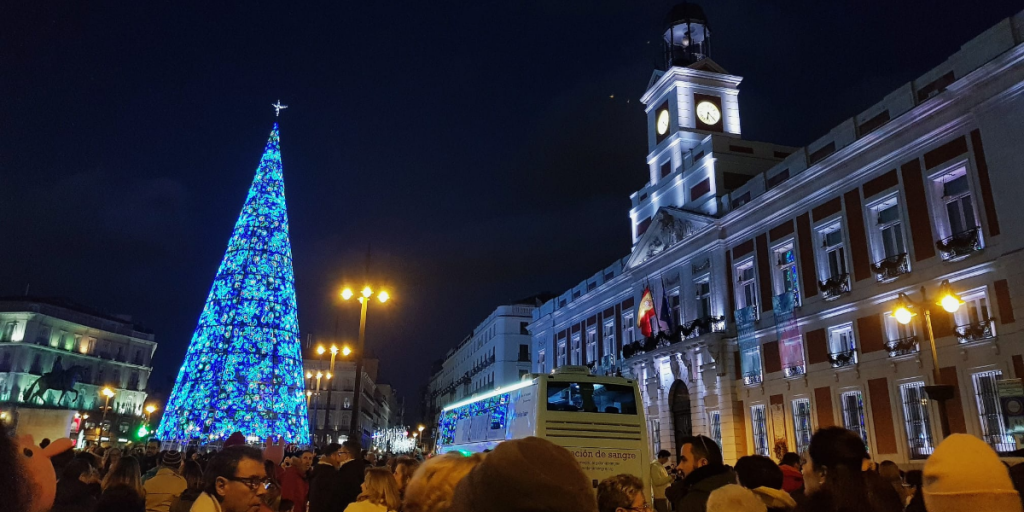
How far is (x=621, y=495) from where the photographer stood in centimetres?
459

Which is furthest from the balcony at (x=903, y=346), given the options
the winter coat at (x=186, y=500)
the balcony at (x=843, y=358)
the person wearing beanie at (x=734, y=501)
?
the winter coat at (x=186, y=500)

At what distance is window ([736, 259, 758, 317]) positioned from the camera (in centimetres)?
2686

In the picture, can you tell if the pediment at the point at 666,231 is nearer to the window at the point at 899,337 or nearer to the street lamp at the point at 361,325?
the window at the point at 899,337

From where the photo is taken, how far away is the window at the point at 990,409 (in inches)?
653

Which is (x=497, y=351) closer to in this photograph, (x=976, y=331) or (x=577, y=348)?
(x=577, y=348)

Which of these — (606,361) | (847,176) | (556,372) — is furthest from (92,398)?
(847,176)

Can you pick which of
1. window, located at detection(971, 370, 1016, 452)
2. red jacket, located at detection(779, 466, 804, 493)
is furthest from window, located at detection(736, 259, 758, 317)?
red jacket, located at detection(779, 466, 804, 493)

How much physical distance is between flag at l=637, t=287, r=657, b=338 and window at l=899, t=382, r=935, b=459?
42.2 ft

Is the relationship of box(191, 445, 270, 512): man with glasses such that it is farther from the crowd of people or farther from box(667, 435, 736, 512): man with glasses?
box(667, 435, 736, 512): man with glasses

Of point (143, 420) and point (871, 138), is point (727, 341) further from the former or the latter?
point (143, 420)

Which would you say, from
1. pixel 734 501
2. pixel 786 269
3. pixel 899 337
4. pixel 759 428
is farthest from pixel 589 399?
pixel 786 269

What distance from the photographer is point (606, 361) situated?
3753 centimetres

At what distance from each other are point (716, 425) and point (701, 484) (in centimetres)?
2356

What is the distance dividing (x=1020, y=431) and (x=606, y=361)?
23.0 metres
